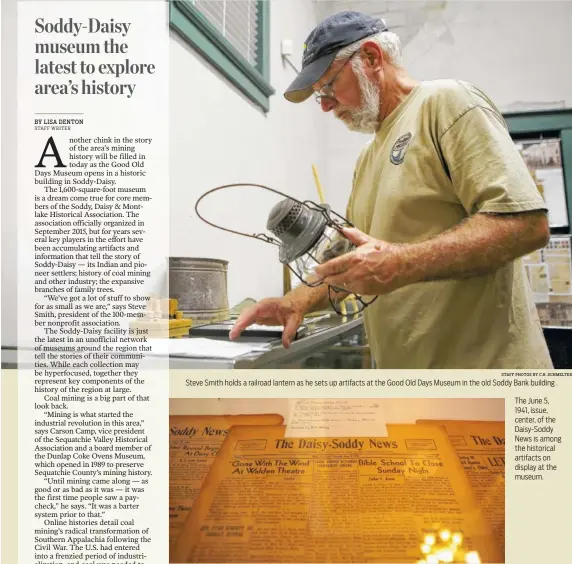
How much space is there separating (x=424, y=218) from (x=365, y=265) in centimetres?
14

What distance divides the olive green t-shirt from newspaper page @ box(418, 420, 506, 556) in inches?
4.0

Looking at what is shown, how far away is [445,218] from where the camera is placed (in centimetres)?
67

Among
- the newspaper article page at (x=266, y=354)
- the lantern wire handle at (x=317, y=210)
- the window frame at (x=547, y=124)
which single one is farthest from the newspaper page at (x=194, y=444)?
the window frame at (x=547, y=124)

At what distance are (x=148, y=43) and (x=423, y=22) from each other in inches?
19.4

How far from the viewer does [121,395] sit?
0.72 metres

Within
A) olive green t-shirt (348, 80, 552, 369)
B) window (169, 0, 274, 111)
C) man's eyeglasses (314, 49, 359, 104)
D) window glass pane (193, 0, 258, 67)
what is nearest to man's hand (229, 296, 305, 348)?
olive green t-shirt (348, 80, 552, 369)

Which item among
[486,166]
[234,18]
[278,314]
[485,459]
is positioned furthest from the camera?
[234,18]

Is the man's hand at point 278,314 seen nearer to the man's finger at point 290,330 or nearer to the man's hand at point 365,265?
the man's finger at point 290,330

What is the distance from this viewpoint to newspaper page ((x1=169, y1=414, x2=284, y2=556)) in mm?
717

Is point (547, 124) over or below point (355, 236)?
over

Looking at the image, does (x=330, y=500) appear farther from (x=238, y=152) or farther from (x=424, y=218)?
(x=238, y=152)

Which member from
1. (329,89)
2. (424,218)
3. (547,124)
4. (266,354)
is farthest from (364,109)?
(266,354)

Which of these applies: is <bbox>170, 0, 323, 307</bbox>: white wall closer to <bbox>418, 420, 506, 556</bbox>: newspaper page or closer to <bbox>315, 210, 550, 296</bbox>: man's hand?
<bbox>315, 210, 550, 296</bbox>: man's hand

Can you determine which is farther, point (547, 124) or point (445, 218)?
point (547, 124)
